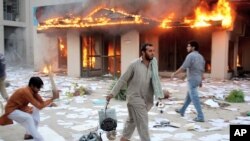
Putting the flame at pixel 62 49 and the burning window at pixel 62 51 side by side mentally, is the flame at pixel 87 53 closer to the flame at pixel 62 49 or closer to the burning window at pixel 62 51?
the burning window at pixel 62 51

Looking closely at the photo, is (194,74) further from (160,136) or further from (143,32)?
(143,32)

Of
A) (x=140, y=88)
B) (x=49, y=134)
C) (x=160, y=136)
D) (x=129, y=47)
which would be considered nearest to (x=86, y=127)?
(x=49, y=134)

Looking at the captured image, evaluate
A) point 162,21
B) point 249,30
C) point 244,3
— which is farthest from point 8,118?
point 249,30

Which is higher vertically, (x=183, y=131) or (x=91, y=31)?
(x=91, y=31)

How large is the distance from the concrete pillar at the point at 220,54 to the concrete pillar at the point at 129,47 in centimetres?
358

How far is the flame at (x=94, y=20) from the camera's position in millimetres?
14684

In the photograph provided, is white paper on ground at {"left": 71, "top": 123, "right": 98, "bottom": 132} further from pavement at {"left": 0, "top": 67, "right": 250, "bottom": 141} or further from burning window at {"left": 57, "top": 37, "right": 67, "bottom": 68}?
burning window at {"left": 57, "top": 37, "right": 67, "bottom": 68}

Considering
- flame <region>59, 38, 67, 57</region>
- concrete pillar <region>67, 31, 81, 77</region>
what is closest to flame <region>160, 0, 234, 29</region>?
concrete pillar <region>67, 31, 81, 77</region>

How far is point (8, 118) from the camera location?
5445mm

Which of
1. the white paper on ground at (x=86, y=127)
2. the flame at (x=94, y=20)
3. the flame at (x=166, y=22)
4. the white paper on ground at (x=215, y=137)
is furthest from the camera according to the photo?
the flame at (x=166, y=22)

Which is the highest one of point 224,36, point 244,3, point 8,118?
point 244,3

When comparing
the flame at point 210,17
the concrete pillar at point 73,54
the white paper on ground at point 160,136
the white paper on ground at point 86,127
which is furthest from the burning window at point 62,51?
the white paper on ground at point 160,136

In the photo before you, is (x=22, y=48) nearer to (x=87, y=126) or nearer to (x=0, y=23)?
(x=0, y=23)

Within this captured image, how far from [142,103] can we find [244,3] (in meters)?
11.5
